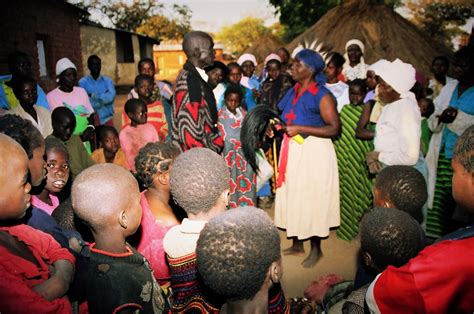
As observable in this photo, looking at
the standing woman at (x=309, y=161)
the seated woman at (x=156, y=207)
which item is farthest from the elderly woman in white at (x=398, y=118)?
the seated woman at (x=156, y=207)

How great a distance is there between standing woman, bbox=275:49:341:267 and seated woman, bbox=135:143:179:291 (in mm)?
→ 1823

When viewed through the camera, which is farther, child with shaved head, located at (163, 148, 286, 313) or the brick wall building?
the brick wall building

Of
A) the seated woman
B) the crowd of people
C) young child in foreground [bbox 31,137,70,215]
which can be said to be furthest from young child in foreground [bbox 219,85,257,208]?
young child in foreground [bbox 31,137,70,215]

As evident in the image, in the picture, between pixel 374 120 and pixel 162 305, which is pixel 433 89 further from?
pixel 162 305

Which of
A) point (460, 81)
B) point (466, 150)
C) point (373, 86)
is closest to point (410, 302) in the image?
point (466, 150)

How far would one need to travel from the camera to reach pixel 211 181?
183cm

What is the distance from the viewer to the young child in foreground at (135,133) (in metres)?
4.54

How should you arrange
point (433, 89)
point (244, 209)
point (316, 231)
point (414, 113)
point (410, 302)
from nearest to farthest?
point (410, 302) < point (244, 209) < point (414, 113) < point (316, 231) < point (433, 89)

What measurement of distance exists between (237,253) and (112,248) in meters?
0.70

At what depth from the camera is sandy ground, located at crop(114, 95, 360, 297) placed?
12.7 ft

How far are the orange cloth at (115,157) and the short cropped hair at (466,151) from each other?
366cm

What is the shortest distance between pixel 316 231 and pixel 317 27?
878 centimetres

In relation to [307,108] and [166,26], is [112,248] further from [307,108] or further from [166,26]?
[166,26]

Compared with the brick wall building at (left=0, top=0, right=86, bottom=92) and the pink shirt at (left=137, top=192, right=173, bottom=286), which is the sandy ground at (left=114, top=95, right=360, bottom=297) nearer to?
the pink shirt at (left=137, top=192, right=173, bottom=286)
